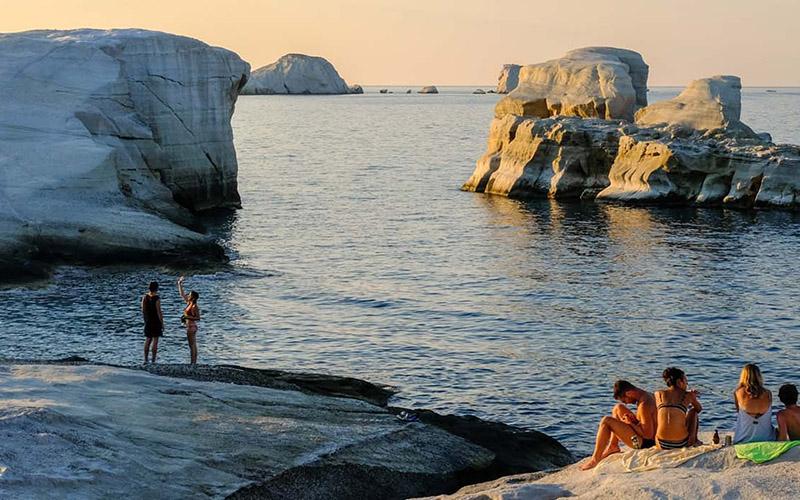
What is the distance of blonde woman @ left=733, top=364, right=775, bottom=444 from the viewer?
15.9 meters

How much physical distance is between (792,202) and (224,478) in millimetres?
50297

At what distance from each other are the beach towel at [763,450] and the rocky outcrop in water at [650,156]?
159 ft

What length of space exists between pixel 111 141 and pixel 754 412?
132 ft

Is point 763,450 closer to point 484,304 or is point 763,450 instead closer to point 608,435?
Result: point 608,435

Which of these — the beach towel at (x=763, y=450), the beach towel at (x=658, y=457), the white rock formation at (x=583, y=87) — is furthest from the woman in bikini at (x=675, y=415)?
the white rock formation at (x=583, y=87)

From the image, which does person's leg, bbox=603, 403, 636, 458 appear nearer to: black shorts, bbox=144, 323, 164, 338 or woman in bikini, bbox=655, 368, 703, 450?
woman in bikini, bbox=655, 368, 703, 450

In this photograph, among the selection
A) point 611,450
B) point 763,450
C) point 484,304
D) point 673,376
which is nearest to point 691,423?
point 673,376

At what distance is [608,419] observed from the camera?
1714 cm

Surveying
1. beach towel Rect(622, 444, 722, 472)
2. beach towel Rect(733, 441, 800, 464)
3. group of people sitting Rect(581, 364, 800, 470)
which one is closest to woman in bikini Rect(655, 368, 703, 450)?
group of people sitting Rect(581, 364, 800, 470)

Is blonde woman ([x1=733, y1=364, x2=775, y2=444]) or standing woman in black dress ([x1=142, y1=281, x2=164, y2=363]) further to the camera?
standing woman in black dress ([x1=142, y1=281, x2=164, y2=363])

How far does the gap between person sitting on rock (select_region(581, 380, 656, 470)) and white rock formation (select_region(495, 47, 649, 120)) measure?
2459 inches

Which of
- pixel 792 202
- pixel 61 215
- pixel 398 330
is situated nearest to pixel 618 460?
pixel 398 330

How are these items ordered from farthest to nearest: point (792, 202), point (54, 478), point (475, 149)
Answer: point (475, 149) < point (792, 202) < point (54, 478)

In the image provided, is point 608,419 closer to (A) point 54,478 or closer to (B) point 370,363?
(A) point 54,478
